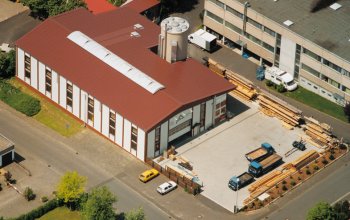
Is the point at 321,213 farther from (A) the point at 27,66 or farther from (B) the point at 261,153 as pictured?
(A) the point at 27,66

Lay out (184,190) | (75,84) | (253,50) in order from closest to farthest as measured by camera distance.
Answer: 1. (184,190)
2. (75,84)
3. (253,50)

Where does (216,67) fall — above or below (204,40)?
below

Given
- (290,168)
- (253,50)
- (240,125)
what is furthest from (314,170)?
(253,50)

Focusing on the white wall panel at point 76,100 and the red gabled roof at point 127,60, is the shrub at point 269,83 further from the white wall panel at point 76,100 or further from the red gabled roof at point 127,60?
the white wall panel at point 76,100

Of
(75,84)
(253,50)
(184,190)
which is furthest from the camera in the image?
(253,50)

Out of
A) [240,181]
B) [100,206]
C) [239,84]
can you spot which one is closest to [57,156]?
[100,206]

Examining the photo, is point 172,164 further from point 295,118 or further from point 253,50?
point 253,50
